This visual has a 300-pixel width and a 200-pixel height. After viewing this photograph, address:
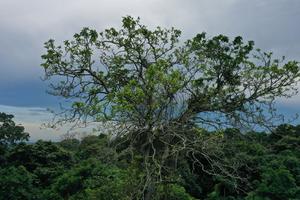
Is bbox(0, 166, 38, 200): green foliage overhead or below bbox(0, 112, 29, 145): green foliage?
below

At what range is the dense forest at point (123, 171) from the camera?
420 inches

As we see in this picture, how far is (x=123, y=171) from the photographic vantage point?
→ 12.5 m

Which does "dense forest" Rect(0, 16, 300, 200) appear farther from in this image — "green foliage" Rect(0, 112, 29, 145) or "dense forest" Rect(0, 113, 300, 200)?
"green foliage" Rect(0, 112, 29, 145)

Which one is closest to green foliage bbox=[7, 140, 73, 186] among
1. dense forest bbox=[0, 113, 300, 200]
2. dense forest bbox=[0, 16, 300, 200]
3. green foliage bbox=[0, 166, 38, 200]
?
dense forest bbox=[0, 113, 300, 200]

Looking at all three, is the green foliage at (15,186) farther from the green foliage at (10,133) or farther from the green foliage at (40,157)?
the green foliage at (10,133)

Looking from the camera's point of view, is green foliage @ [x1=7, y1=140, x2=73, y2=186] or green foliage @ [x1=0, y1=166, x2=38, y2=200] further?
green foliage @ [x1=7, y1=140, x2=73, y2=186]

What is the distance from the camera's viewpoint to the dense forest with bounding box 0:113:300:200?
10664mm

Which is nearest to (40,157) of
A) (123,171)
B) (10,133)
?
(10,133)

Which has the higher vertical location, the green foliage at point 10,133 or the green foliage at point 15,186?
the green foliage at point 10,133

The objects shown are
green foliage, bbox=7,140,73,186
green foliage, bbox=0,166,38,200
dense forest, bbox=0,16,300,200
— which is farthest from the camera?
green foliage, bbox=7,140,73,186

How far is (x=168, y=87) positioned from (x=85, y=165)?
10.5 m

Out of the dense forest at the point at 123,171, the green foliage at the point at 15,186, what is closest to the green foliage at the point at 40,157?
the dense forest at the point at 123,171

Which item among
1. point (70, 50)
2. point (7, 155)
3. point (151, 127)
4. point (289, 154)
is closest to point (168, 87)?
point (151, 127)

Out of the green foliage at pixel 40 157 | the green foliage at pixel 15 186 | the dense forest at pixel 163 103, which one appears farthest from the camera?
the green foliage at pixel 40 157
